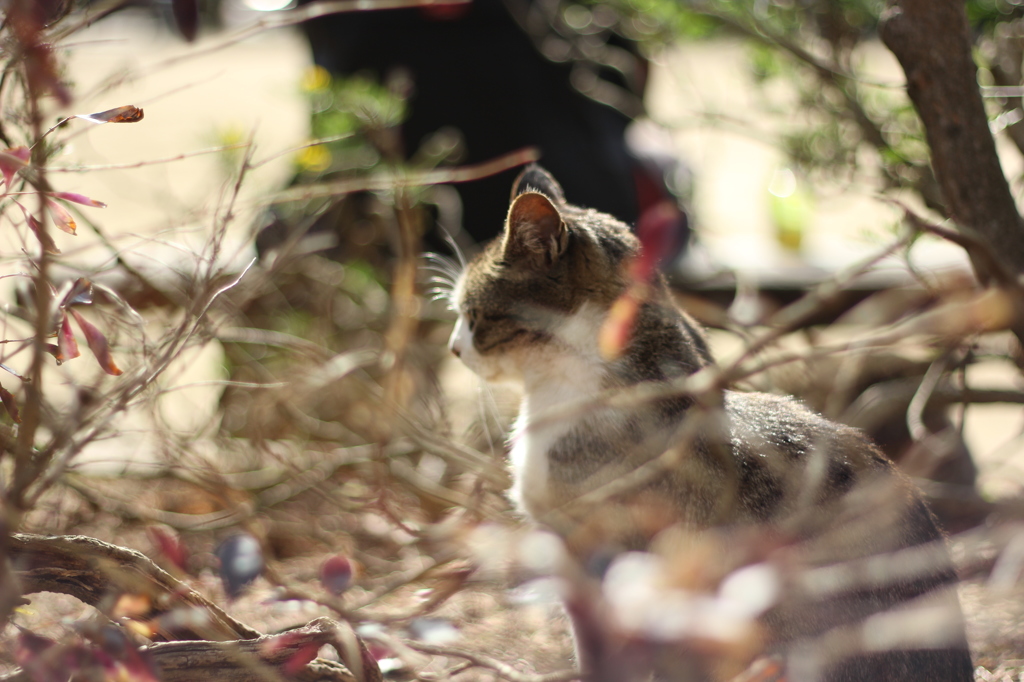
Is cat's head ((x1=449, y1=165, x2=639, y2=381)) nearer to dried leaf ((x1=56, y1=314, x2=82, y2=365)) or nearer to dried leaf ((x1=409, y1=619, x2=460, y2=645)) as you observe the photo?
dried leaf ((x1=409, y1=619, x2=460, y2=645))

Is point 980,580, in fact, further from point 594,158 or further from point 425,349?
point 594,158

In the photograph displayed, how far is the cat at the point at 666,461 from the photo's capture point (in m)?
1.19

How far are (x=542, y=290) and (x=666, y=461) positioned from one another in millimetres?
590

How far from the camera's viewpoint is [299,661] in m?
1.03

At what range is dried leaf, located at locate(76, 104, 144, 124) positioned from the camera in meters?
0.96

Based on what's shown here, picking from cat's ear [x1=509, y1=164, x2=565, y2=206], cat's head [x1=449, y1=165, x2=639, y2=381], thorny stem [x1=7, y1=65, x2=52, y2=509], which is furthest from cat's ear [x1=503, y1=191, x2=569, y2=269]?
thorny stem [x1=7, y1=65, x2=52, y2=509]

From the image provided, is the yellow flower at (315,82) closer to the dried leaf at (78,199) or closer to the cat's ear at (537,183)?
the cat's ear at (537,183)

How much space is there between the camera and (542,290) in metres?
1.54

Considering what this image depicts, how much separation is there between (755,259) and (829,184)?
70cm

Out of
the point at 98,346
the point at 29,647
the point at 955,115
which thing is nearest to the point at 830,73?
the point at 955,115

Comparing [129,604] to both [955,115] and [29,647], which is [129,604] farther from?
[955,115]

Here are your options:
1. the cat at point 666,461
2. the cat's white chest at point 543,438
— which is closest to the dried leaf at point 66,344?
the cat at point 666,461

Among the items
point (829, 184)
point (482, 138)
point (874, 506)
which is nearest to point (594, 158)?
point (482, 138)

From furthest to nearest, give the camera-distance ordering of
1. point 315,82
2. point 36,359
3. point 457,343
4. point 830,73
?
point 315,82 → point 830,73 → point 457,343 → point 36,359
